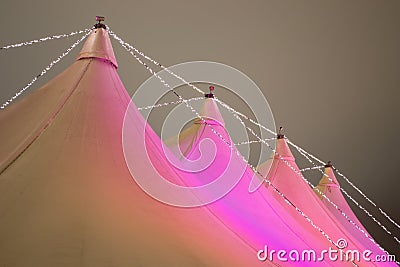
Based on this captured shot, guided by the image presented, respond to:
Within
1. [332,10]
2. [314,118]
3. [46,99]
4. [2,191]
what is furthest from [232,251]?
[314,118]

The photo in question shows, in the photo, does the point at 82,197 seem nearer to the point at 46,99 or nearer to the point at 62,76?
the point at 46,99

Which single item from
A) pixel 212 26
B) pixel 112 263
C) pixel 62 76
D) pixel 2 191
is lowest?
pixel 112 263

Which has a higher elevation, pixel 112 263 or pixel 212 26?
pixel 212 26

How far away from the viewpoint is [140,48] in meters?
4.34

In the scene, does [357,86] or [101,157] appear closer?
[101,157]

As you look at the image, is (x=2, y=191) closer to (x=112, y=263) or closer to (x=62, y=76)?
(x=112, y=263)

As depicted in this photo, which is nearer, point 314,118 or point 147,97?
point 147,97

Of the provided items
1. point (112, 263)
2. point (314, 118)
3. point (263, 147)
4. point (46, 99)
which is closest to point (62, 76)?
point (46, 99)

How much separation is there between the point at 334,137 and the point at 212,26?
2.15m

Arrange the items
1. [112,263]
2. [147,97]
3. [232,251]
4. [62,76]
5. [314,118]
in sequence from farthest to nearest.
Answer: [314,118] < [147,97] < [62,76] < [232,251] < [112,263]

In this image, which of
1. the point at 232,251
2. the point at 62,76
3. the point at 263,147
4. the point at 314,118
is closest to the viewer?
the point at 232,251

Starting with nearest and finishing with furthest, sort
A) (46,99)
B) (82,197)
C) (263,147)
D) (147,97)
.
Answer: (82,197) → (46,99) → (147,97) → (263,147)

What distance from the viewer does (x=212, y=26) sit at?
14.2ft

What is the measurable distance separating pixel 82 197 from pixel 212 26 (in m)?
3.13
